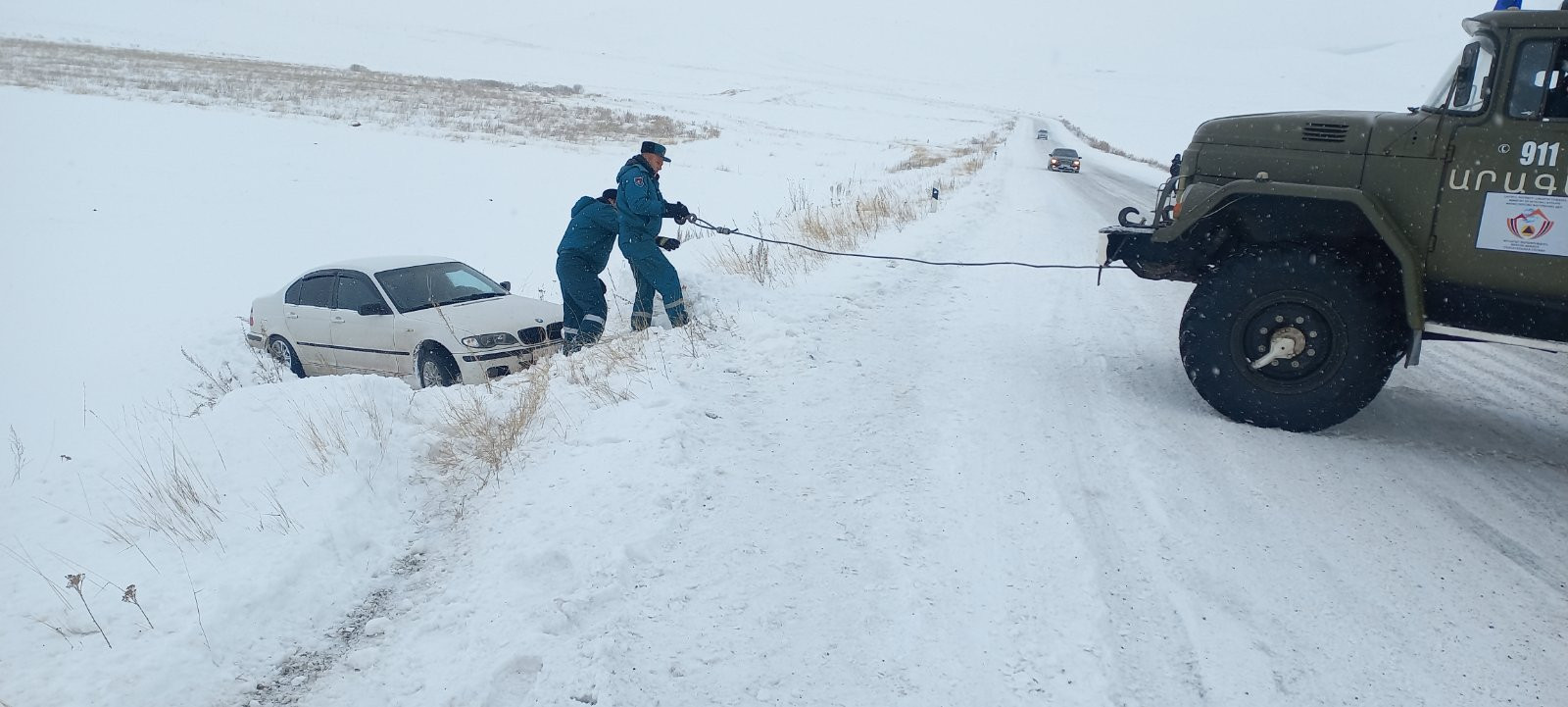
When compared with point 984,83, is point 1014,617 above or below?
below

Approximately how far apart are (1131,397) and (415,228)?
1467 cm

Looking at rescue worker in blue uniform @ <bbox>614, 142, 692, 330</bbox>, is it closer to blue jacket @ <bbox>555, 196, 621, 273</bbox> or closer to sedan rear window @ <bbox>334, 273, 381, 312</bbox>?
blue jacket @ <bbox>555, 196, 621, 273</bbox>

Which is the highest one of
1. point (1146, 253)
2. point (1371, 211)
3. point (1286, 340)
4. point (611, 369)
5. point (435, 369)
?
point (1371, 211)

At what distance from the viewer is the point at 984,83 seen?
129 metres

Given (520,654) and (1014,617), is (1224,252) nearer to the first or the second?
(1014,617)

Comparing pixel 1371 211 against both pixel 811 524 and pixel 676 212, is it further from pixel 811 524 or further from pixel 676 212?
pixel 676 212

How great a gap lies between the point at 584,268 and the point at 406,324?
6.62ft

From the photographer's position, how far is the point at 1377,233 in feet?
15.5

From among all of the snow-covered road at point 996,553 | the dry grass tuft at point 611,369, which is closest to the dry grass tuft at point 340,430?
the snow-covered road at point 996,553

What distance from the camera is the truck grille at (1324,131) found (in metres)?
4.96

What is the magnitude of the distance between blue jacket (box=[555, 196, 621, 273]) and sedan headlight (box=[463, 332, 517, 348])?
3.45ft

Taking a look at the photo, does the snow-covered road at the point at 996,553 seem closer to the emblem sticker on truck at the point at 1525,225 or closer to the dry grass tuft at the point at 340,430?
the dry grass tuft at the point at 340,430

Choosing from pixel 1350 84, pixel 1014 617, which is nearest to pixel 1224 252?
pixel 1014 617

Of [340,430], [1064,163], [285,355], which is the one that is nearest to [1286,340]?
[340,430]
